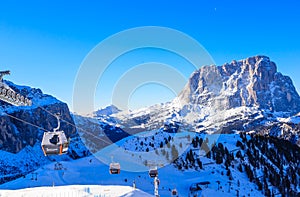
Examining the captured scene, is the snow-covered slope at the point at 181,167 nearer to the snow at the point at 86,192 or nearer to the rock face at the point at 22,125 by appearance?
the snow at the point at 86,192

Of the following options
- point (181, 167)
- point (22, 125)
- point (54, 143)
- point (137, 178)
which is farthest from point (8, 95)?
point (22, 125)

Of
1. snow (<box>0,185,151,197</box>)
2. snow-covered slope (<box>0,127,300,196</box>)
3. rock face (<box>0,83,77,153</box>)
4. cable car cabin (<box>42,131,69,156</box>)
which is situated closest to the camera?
cable car cabin (<box>42,131,69,156</box>)

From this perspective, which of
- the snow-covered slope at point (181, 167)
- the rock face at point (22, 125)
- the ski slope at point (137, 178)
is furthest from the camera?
the rock face at point (22, 125)

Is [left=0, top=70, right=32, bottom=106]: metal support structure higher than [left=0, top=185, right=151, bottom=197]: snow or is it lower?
higher

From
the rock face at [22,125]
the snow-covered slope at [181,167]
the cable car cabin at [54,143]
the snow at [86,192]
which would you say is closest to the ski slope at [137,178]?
the snow-covered slope at [181,167]

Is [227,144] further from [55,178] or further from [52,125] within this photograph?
[52,125]

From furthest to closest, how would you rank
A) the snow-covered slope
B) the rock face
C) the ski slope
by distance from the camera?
the rock face
the snow-covered slope
the ski slope

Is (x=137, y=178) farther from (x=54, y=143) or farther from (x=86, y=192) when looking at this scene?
(x=54, y=143)

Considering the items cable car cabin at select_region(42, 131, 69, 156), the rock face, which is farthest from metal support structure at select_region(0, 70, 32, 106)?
the rock face

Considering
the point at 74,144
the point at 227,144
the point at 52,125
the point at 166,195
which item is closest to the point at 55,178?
the point at 166,195

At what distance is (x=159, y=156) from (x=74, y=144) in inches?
3225

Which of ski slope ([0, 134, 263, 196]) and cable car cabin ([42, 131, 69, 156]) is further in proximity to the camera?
ski slope ([0, 134, 263, 196])

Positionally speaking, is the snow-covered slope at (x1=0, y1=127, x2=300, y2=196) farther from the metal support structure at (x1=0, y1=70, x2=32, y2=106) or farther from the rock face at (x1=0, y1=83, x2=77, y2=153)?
the rock face at (x1=0, y1=83, x2=77, y2=153)

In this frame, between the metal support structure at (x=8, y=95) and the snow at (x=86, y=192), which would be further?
the snow at (x=86, y=192)
